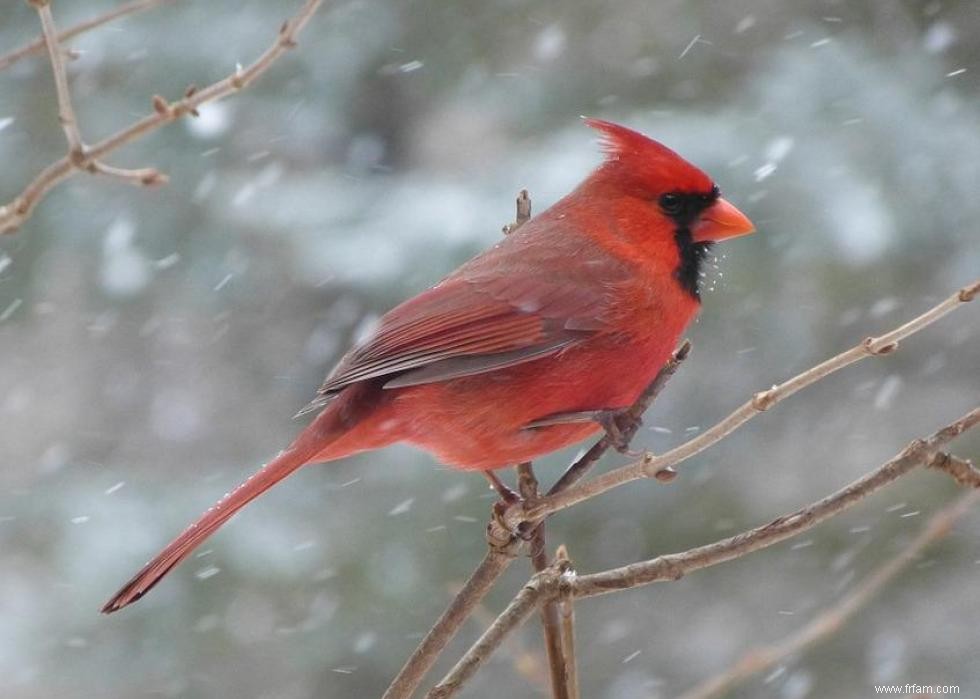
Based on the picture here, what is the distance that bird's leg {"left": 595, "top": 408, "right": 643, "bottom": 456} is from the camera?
2.09m

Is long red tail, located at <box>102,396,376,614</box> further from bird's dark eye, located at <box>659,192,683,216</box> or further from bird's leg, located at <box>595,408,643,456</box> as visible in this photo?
bird's dark eye, located at <box>659,192,683,216</box>

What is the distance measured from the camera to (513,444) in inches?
89.0

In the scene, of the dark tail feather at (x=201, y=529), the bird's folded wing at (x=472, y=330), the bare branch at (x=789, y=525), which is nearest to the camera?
the bare branch at (x=789, y=525)

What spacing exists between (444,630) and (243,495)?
0.50 m

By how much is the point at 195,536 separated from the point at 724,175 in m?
1.89

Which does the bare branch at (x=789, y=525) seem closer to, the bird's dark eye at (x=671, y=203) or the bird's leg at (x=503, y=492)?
the bird's leg at (x=503, y=492)

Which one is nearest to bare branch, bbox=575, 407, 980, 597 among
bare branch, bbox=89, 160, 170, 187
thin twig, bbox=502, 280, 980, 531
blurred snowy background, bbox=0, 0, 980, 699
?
thin twig, bbox=502, 280, 980, 531

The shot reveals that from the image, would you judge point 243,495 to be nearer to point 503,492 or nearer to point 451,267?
point 503,492

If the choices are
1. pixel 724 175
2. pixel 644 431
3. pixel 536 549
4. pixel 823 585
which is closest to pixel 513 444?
pixel 536 549

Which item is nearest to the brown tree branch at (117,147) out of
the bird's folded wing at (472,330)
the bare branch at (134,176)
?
the bare branch at (134,176)

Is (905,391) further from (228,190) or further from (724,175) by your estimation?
(228,190)

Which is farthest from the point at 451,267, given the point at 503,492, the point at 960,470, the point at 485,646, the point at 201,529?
the point at 960,470

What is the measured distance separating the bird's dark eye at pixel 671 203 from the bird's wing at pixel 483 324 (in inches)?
6.1

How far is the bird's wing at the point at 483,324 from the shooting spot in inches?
93.7
